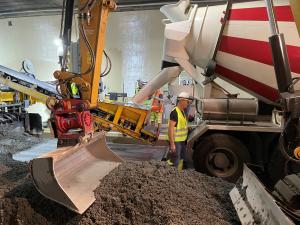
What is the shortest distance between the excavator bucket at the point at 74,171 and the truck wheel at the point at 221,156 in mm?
1287

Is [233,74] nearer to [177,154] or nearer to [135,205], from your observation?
[177,154]

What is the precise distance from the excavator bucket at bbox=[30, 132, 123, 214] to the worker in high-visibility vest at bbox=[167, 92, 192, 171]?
3.36 ft

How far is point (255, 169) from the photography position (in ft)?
10.3

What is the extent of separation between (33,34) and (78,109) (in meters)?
9.55

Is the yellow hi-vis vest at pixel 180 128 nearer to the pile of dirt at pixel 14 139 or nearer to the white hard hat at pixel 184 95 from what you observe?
the white hard hat at pixel 184 95

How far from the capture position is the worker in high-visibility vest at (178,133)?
13.9 ft

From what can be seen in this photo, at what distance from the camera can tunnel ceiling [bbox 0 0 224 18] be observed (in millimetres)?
9508

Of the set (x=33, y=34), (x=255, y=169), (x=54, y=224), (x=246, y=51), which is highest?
(x=33, y=34)

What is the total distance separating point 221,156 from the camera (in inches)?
159

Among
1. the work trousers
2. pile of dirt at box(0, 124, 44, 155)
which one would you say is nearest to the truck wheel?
the work trousers

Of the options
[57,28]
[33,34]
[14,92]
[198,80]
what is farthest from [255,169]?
[33,34]

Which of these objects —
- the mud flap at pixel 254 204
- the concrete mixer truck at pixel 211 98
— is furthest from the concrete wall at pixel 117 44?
the mud flap at pixel 254 204

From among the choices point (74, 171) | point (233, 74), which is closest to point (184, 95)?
point (233, 74)

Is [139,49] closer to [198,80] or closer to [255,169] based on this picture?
[198,80]
